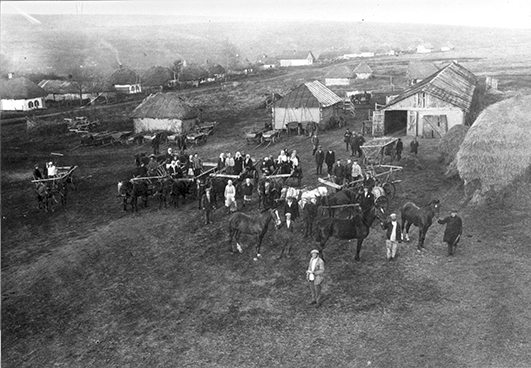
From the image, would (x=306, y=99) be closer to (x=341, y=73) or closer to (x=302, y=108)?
(x=302, y=108)

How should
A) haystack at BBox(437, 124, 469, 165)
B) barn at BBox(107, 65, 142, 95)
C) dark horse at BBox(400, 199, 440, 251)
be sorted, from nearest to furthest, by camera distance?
dark horse at BBox(400, 199, 440, 251) < haystack at BBox(437, 124, 469, 165) < barn at BBox(107, 65, 142, 95)

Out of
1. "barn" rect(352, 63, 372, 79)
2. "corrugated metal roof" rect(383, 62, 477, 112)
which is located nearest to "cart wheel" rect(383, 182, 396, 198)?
"corrugated metal roof" rect(383, 62, 477, 112)

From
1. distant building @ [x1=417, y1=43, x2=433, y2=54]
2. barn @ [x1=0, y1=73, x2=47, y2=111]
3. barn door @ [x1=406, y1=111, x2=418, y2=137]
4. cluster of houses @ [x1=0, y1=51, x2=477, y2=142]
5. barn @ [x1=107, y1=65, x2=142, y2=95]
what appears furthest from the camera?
distant building @ [x1=417, y1=43, x2=433, y2=54]

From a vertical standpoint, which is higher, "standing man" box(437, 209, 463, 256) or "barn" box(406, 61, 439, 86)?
"barn" box(406, 61, 439, 86)

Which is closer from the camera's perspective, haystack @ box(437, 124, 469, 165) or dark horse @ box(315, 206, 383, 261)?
dark horse @ box(315, 206, 383, 261)

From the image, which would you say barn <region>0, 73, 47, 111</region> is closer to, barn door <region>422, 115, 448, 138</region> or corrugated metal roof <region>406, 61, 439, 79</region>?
corrugated metal roof <region>406, 61, 439, 79</region>

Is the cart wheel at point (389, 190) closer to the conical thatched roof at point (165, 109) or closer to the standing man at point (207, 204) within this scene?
the standing man at point (207, 204)

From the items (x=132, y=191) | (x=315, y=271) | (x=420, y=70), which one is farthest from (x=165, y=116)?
(x=420, y=70)
